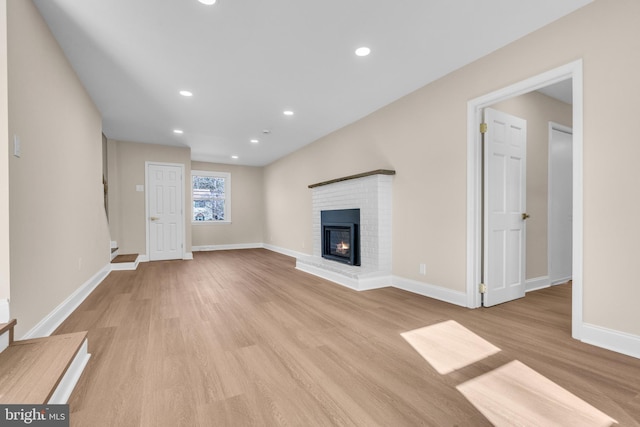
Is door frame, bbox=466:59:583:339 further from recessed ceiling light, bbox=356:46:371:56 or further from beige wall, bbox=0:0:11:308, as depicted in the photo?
beige wall, bbox=0:0:11:308

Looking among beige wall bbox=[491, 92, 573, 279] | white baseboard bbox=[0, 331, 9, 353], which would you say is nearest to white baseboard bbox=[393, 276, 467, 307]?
beige wall bbox=[491, 92, 573, 279]

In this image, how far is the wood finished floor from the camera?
143cm

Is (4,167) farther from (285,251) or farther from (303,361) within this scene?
(285,251)

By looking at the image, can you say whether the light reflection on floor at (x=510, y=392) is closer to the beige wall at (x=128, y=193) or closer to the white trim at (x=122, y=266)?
the white trim at (x=122, y=266)

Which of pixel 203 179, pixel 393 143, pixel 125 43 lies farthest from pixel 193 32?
pixel 203 179

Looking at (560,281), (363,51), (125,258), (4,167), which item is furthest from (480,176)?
(125,258)

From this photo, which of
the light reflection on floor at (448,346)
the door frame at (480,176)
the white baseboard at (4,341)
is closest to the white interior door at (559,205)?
the door frame at (480,176)

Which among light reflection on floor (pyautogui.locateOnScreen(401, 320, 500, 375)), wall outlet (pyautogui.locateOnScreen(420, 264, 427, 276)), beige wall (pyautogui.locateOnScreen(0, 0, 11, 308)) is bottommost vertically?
light reflection on floor (pyautogui.locateOnScreen(401, 320, 500, 375))

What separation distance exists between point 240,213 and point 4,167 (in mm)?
7200

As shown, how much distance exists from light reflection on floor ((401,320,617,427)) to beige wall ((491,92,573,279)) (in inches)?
88.7

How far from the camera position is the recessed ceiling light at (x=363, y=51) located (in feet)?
9.23

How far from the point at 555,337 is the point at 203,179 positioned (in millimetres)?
8424

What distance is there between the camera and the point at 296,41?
2.70 metres

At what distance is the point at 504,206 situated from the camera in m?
3.30
